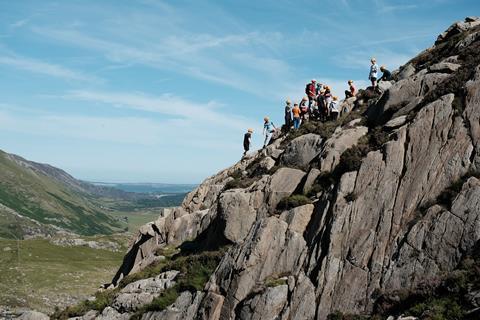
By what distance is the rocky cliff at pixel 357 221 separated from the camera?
24453 millimetres

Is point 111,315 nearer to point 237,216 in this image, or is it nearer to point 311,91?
point 237,216

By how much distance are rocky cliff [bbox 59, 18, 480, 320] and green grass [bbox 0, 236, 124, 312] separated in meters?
66.8

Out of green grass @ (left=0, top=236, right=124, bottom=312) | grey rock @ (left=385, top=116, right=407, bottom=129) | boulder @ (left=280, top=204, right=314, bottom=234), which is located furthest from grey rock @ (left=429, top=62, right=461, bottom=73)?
green grass @ (left=0, top=236, right=124, bottom=312)

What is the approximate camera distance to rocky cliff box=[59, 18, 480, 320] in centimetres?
2445

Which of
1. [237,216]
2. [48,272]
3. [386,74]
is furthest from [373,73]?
[48,272]

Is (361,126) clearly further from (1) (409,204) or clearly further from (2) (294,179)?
(1) (409,204)

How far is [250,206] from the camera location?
121ft

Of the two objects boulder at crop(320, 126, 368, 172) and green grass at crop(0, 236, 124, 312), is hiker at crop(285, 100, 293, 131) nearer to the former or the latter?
boulder at crop(320, 126, 368, 172)

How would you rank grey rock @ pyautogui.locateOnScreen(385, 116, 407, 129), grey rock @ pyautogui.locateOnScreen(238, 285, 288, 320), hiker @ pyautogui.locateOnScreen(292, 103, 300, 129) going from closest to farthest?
grey rock @ pyautogui.locateOnScreen(238, 285, 288, 320)
grey rock @ pyautogui.locateOnScreen(385, 116, 407, 129)
hiker @ pyautogui.locateOnScreen(292, 103, 300, 129)

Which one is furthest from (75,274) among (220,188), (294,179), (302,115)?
(294,179)

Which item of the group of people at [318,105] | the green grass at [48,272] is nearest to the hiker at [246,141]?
the group of people at [318,105]

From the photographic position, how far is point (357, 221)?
2734 centimetres

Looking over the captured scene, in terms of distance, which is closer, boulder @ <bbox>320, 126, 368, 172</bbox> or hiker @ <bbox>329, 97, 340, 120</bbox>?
boulder @ <bbox>320, 126, 368, 172</bbox>

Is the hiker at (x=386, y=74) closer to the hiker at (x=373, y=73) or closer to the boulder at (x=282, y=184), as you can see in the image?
the hiker at (x=373, y=73)
